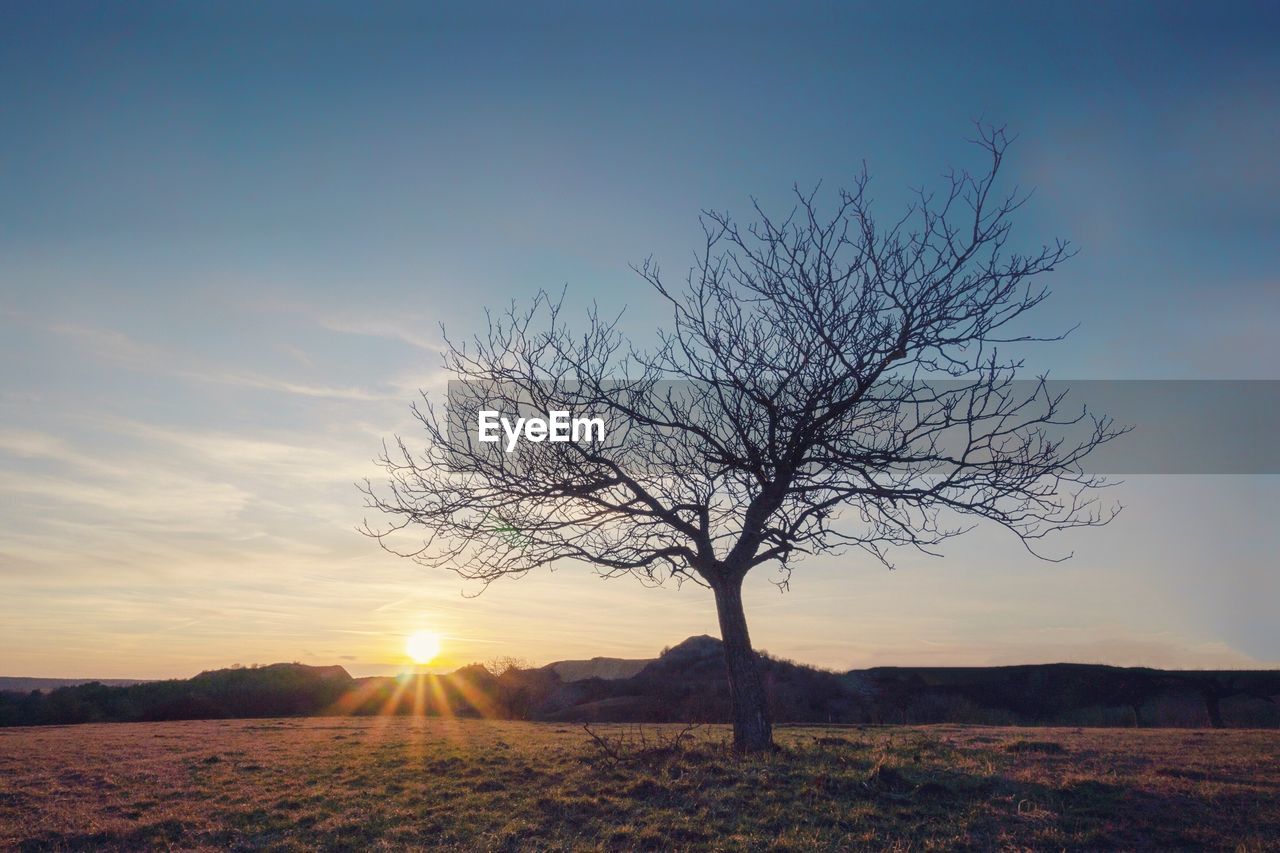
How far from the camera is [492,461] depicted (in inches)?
539

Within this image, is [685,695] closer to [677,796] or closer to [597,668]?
[597,668]

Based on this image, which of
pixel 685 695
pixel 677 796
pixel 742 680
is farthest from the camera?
pixel 685 695

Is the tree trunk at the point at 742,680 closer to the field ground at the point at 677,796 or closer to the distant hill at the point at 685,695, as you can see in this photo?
the field ground at the point at 677,796

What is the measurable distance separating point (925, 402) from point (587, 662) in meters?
30.8

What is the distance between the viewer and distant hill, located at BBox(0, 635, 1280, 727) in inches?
947

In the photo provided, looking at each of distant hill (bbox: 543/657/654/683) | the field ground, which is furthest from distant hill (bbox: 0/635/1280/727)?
the field ground

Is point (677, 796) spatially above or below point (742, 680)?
below

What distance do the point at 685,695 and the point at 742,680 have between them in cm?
2245

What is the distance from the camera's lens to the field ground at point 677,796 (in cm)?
872

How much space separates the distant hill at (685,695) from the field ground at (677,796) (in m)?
8.97

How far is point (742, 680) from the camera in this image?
41.5 ft

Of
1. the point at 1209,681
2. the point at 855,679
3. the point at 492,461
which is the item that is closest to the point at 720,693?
the point at 855,679

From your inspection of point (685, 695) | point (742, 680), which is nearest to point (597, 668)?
point (685, 695)

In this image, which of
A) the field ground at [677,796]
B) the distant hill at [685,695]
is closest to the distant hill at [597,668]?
the distant hill at [685,695]
